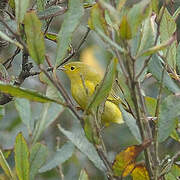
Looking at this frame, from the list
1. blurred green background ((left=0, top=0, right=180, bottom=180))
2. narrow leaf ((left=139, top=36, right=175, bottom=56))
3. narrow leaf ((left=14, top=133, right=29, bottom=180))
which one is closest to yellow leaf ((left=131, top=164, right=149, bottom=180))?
narrow leaf ((left=14, top=133, right=29, bottom=180))

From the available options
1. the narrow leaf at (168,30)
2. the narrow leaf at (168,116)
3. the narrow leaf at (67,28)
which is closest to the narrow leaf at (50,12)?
the narrow leaf at (168,30)

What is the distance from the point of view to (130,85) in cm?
101

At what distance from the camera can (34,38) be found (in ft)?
3.58

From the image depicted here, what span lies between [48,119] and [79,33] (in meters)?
2.51

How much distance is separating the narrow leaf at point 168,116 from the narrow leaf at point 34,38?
0.28m

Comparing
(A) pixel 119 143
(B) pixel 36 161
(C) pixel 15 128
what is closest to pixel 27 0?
(B) pixel 36 161

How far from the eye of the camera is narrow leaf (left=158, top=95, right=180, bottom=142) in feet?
3.77

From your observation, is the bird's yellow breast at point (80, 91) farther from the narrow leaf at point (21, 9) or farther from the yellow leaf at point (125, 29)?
the yellow leaf at point (125, 29)

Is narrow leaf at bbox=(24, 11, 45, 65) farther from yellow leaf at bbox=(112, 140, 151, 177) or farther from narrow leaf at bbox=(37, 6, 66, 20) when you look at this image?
narrow leaf at bbox=(37, 6, 66, 20)

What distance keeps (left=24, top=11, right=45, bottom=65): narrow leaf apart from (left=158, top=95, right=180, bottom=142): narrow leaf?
279mm

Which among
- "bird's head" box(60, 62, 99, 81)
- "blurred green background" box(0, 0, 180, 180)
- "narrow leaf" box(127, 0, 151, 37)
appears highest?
"narrow leaf" box(127, 0, 151, 37)

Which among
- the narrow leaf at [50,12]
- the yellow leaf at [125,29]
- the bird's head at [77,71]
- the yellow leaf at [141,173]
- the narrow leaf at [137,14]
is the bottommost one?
the bird's head at [77,71]

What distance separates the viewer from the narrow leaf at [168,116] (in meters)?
1.15

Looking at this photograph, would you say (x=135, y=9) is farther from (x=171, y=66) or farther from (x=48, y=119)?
(x=171, y=66)
